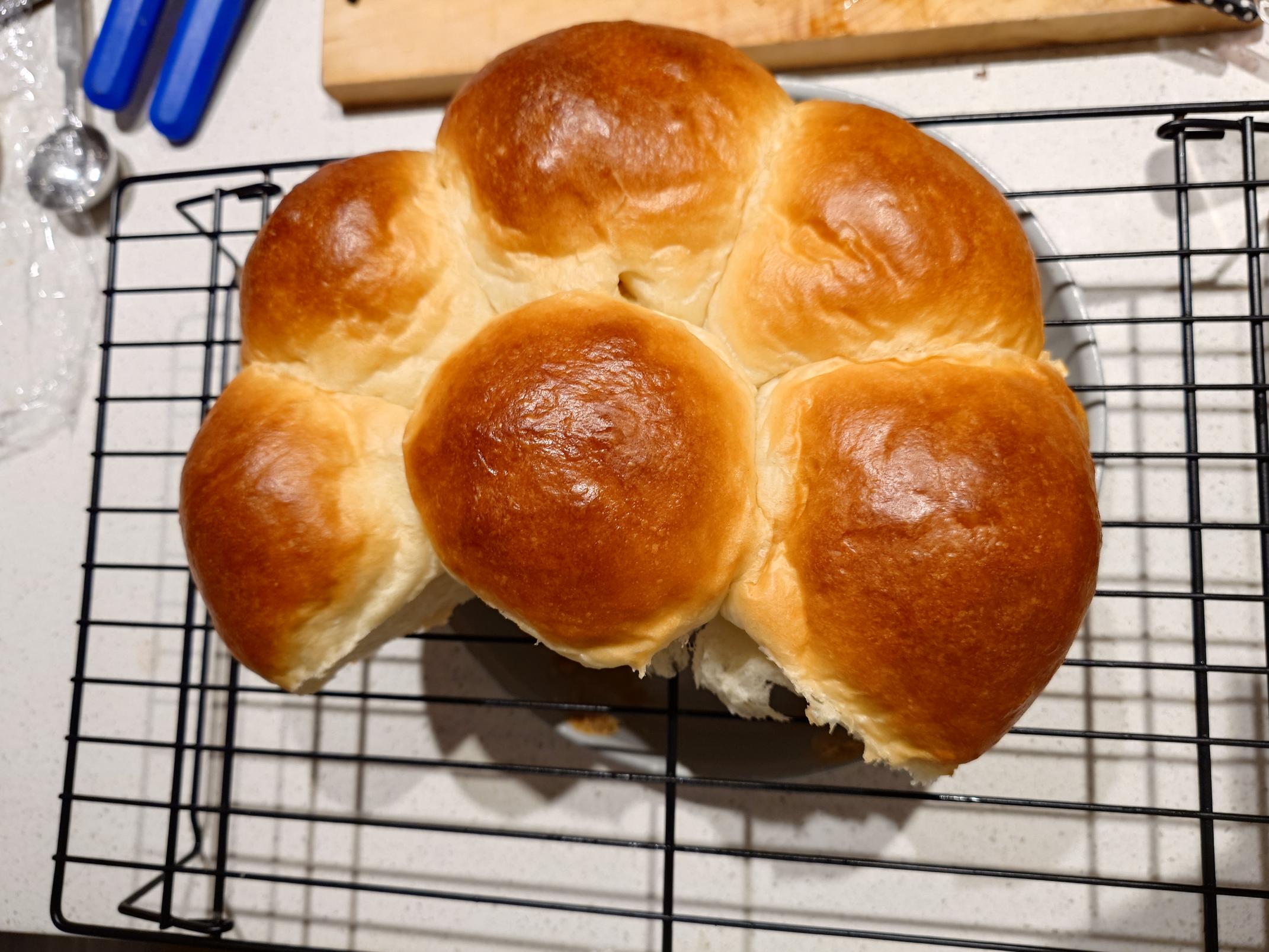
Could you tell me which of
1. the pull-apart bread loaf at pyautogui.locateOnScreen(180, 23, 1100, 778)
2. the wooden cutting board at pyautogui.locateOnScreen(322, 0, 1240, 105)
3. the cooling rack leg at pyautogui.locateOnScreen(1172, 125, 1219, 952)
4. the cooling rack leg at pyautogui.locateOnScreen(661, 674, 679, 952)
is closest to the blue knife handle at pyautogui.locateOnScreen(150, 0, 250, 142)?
the wooden cutting board at pyautogui.locateOnScreen(322, 0, 1240, 105)

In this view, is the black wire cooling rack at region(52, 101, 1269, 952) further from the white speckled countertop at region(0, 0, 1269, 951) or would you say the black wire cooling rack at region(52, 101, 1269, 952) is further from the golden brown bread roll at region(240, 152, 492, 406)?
the golden brown bread roll at region(240, 152, 492, 406)

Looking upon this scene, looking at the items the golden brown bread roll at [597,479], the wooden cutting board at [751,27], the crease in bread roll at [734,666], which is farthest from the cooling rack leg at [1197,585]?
the golden brown bread roll at [597,479]

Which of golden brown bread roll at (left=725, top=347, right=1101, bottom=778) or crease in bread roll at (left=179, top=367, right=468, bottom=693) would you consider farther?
crease in bread roll at (left=179, top=367, right=468, bottom=693)

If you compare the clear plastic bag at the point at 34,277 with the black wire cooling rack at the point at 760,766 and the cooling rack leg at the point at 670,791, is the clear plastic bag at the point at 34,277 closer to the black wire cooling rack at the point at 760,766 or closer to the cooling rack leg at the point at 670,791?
the black wire cooling rack at the point at 760,766

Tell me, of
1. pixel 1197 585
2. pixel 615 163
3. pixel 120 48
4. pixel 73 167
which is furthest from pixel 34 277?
pixel 1197 585

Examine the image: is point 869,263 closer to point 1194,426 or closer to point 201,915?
point 1194,426

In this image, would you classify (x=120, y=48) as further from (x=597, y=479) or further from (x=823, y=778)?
(x=823, y=778)

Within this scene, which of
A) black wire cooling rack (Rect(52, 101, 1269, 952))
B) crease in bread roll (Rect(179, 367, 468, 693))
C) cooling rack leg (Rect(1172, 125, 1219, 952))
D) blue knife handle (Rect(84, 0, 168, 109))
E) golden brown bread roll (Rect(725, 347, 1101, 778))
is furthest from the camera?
blue knife handle (Rect(84, 0, 168, 109))
